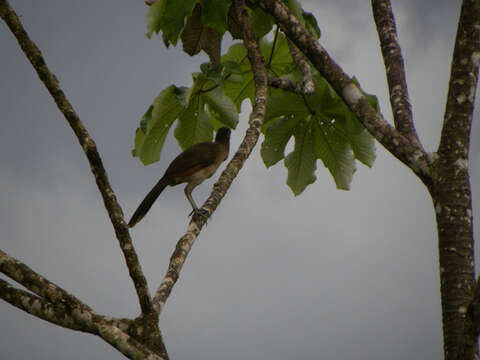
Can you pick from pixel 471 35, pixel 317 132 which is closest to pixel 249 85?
pixel 317 132

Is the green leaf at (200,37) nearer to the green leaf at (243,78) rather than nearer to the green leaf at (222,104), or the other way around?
the green leaf at (222,104)

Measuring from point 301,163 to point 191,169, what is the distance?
4.22ft

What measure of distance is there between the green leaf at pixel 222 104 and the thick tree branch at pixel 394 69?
1687mm

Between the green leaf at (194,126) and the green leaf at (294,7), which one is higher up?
the green leaf at (294,7)

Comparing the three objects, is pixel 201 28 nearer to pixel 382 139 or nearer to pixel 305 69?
pixel 305 69

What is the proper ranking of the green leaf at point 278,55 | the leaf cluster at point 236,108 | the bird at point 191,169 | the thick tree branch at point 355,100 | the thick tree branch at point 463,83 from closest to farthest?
the thick tree branch at point 463,83 < the thick tree branch at point 355,100 < the leaf cluster at point 236,108 < the bird at point 191,169 < the green leaf at point 278,55

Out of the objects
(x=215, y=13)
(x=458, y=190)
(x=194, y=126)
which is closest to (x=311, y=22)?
(x=215, y=13)

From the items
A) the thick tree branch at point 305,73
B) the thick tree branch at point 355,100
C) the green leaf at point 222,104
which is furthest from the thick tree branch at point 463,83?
the green leaf at point 222,104

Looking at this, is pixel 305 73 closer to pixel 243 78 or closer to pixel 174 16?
pixel 174 16

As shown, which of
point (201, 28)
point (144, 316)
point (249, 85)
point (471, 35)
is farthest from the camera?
point (249, 85)

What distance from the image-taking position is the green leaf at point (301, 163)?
5680 millimetres

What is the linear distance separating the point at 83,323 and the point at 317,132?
3807 millimetres

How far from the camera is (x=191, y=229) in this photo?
3.12 m

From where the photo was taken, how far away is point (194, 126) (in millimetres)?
5477
